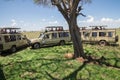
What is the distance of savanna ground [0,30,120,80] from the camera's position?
608 inches

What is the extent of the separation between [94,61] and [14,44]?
10.2 meters

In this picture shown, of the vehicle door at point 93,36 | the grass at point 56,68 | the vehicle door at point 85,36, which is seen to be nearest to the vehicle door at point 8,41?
the grass at point 56,68

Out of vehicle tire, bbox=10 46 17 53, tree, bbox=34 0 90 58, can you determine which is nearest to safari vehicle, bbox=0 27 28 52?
vehicle tire, bbox=10 46 17 53

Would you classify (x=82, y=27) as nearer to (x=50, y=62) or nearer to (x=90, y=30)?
(x=90, y=30)

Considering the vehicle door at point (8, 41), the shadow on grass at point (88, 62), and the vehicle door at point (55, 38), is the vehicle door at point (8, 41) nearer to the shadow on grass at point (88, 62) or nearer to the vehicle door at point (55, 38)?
the vehicle door at point (55, 38)

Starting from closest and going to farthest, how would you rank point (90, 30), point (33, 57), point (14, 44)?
point (33, 57), point (14, 44), point (90, 30)

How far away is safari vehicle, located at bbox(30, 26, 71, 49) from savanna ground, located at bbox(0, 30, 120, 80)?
4.85m

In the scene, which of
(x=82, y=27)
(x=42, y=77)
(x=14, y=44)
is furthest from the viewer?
(x=82, y=27)

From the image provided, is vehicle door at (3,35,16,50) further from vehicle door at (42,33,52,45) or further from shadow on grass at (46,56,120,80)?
shadow on grass at (46,56,120,80)

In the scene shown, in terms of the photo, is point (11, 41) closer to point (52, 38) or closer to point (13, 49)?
point (13, 49)

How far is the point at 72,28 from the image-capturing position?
1859 cm

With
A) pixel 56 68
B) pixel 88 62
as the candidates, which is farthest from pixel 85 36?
pixel 56 68

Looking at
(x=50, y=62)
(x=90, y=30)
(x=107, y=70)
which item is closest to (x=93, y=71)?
(x=107, y=70)

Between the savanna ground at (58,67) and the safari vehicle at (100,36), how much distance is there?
7.51m
